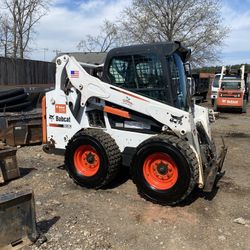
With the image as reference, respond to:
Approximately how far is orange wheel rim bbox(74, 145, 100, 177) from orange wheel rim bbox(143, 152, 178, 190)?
89cm

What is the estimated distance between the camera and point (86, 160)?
6.17 meters

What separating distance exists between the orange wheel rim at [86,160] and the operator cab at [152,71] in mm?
1160

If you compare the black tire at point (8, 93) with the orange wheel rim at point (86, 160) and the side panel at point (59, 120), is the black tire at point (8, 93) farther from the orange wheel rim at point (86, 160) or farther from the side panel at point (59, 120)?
the orange wheel rim at point (86, 160)

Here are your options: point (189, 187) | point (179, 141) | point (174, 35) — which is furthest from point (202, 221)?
point (174, 35)

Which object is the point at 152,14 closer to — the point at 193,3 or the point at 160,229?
the point at 193,3

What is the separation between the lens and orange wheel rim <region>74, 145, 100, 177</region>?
605 centimetres

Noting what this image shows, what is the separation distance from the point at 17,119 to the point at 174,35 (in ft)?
83.8

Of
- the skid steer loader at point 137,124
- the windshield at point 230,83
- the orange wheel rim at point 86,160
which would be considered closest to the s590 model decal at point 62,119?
the skid steer loader at point 137,124

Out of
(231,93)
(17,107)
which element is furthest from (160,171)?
(231,93)

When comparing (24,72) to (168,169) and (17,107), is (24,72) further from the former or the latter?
(168,169)

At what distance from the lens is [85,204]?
5.43m

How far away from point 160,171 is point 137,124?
0.90m

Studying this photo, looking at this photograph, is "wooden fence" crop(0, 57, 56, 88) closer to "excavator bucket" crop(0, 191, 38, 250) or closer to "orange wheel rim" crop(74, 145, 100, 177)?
"orange wheel rim" crop(74, 145, 100, 177)

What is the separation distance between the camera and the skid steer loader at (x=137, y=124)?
5.34 metres
